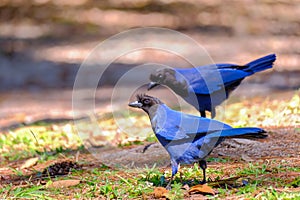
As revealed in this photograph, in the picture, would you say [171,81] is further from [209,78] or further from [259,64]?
[259,64]

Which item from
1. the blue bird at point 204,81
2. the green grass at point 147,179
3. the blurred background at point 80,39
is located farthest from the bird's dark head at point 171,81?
the blurred background at point 80,39

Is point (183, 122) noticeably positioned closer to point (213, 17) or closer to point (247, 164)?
point (247, 164)

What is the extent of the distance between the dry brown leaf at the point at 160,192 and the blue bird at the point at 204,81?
1998 millimetres

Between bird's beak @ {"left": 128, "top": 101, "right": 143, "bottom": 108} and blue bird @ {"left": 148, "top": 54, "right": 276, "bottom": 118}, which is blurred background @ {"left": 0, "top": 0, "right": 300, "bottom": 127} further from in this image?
bird's beak @ {"left": 128, "top": 101, "right": 143, "bottom": 108}

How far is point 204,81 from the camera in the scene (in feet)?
20.0

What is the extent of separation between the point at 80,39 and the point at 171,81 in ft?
11.3

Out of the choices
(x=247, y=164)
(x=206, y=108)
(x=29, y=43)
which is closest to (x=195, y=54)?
(x=29, y=43)

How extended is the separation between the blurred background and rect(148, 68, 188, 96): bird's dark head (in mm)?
2925

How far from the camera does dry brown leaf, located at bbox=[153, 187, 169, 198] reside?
4.08 meters

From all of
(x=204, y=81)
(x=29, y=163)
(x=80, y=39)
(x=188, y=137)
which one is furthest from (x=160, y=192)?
(x=80, y=39)

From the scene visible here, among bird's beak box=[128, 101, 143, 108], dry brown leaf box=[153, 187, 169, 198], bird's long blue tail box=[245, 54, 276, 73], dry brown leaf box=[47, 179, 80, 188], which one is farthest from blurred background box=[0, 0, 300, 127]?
dry brown leaf box=[153, 187, 169, 198]

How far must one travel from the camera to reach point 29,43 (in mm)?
9258

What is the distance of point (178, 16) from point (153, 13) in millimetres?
390

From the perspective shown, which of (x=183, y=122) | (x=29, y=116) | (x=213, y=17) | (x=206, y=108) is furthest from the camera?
(x=213, y=17)
